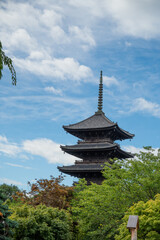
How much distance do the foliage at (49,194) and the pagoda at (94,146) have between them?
4.50 m

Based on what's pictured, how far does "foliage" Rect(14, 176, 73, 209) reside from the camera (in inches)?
1021

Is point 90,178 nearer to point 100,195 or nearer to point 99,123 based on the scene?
point 99,123

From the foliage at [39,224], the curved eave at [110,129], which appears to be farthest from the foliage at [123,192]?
the curved eave at [110,129]

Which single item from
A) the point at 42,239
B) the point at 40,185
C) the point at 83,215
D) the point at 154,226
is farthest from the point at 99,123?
the point at 154,226

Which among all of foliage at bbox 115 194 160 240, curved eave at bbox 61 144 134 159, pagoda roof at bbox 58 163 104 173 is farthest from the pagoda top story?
foliage at bbox 115 194 160 240

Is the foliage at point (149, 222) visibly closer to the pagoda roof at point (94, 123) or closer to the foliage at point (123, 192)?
the foliage at point (123, 192)

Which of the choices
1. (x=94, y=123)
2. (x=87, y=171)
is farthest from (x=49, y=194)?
(x=94, y=123)

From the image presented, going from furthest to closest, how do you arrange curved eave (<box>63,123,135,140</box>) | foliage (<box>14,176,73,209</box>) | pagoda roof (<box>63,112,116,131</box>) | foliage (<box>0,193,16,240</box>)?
1. pagoda roof (<box>63,112,116,131</box>)
2. curved eave (<box>63,123,135,140</box>)
3. foliage (<box>14,176,73,209</box>)
4. foliage (<box>0,193,16,240</box>)

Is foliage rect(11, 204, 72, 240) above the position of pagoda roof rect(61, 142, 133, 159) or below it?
below

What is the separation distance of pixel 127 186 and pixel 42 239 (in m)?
5.69

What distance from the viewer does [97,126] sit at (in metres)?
33.7

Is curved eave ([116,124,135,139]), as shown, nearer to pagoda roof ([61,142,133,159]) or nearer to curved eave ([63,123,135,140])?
curved eave ([63,123,135,140])

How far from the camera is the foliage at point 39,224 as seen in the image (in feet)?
56.4

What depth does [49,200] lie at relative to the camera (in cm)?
2611
